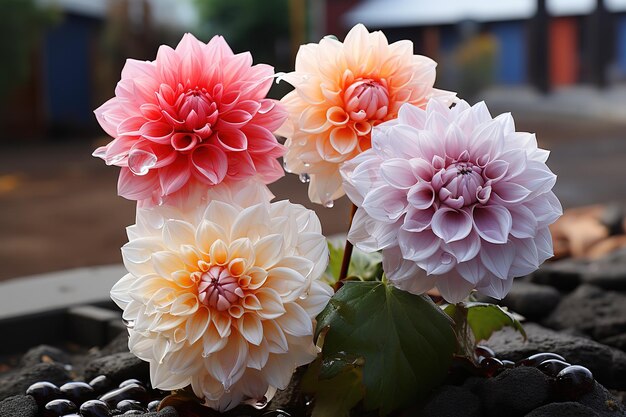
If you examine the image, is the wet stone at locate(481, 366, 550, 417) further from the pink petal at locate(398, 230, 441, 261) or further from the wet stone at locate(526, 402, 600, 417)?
the pink petal at locate(398, 230, 441, 261)

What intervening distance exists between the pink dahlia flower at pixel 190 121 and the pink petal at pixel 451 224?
1.02ft

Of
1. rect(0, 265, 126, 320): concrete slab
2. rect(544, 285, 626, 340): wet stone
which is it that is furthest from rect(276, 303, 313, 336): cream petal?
rect(0, 265, 126, 320): concrete slab

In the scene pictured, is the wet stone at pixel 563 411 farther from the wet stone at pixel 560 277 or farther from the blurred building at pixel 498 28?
the blurred building at pixel 498 28

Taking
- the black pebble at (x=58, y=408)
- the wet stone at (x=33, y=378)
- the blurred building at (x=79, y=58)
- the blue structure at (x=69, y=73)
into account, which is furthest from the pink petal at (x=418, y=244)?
the blue structure at (x=69, y=73)

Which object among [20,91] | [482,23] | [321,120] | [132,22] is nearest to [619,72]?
[482,23]

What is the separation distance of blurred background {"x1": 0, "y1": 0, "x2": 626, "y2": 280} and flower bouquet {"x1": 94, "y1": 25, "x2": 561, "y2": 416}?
4610 millimetres

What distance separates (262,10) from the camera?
835 inches

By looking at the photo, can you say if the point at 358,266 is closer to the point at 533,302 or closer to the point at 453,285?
the point at 453,285

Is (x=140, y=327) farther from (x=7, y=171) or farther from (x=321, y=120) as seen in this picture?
(x=7, y=171)

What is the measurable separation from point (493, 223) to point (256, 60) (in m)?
19.7

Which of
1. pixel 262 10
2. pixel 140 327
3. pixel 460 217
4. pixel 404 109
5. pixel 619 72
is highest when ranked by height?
pixel 404 109

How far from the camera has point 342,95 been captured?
5.03ft

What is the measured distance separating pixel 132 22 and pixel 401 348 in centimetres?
1789

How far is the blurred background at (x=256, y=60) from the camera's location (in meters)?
8.45
